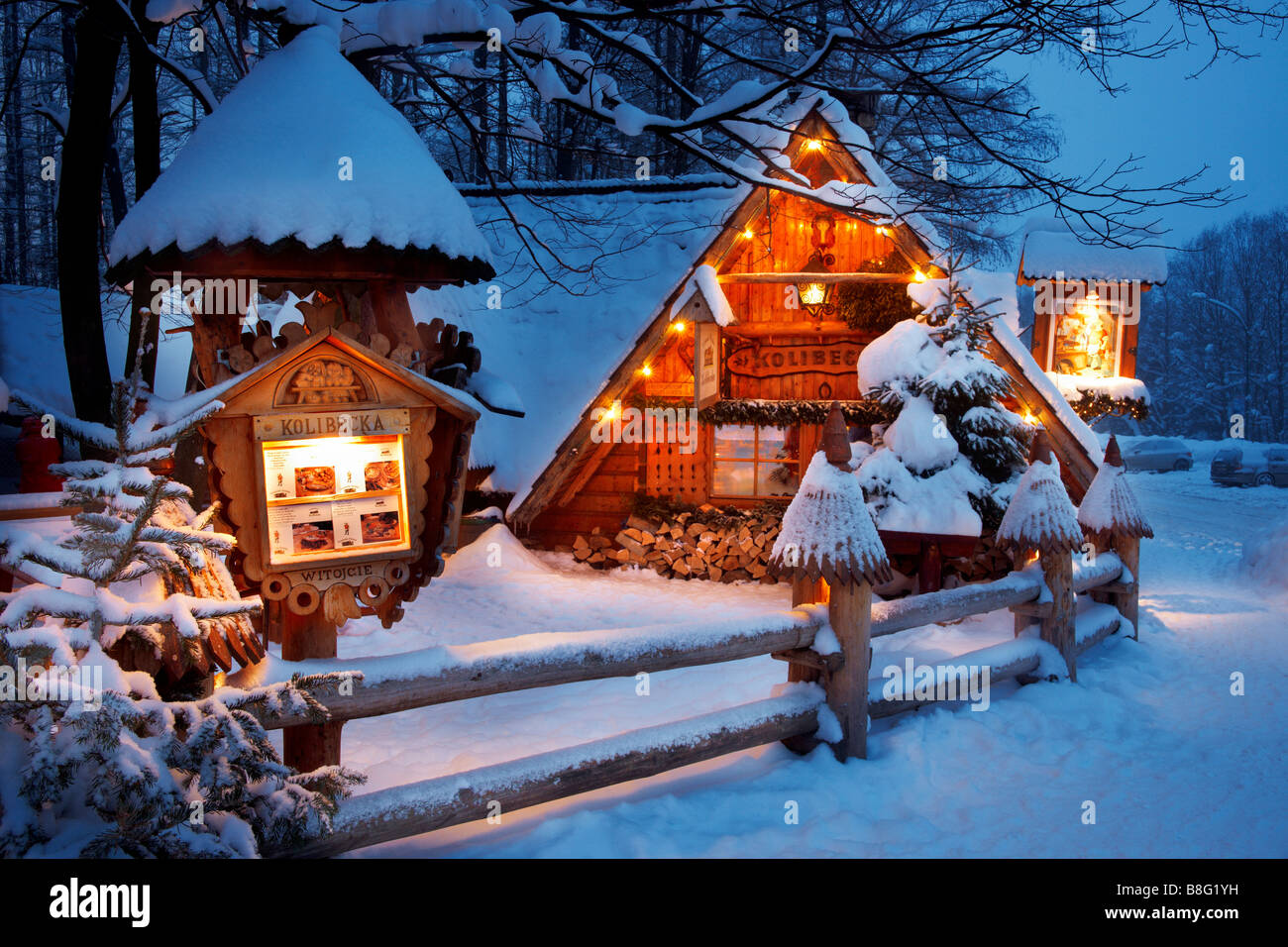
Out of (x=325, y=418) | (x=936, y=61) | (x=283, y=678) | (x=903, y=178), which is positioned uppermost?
(x=936, y=61)

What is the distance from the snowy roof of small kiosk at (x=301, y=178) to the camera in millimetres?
3768

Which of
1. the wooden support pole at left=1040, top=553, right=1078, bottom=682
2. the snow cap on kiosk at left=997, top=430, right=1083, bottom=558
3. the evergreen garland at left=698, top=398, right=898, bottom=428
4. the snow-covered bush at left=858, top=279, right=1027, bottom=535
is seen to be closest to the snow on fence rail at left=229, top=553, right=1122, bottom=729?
the snow cap on kiosk at left=997, top=430, right=1083, bottom=558

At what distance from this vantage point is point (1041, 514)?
6.29m

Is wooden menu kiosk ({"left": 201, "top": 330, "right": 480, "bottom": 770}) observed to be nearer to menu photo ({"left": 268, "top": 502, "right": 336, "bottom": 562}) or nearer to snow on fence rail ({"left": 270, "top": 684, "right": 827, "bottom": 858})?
menu photo ({"left": 268, "top": 502, "right": 336, "bottom": 562})

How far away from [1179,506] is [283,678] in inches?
835

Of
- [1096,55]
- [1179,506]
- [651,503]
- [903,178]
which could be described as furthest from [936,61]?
[1096,55]

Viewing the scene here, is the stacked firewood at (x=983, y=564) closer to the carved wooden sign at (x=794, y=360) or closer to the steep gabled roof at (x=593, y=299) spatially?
the steep gabled roof at (x=593, y=299)

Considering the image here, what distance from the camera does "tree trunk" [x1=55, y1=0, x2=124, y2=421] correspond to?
655 cm

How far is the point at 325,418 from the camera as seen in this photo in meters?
3.86

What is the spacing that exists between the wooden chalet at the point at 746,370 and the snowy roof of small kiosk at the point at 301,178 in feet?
17.3

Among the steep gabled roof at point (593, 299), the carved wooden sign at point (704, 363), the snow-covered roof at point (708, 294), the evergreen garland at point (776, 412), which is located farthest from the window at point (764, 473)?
the snow-covered roof at point (708, 294)

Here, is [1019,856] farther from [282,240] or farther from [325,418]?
[282,240]

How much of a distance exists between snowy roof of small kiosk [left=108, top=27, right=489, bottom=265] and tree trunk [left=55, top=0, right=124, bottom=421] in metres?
3.05
